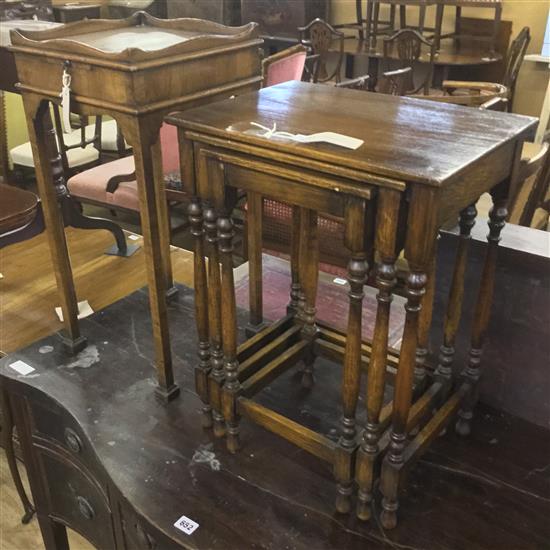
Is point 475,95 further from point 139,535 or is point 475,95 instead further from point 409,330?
point 139,535

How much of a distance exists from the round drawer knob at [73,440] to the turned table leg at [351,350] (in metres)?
0.50

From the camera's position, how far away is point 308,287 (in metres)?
1.17

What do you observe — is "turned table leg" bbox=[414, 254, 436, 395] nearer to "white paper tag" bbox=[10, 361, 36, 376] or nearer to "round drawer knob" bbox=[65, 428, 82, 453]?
"round drawer knob" bbox=[65, 428, 82, 453]

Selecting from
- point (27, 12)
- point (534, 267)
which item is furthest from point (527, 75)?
point (534, 267)

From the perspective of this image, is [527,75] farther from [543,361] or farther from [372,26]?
[543,361]

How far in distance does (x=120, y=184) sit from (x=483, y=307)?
1.90 m

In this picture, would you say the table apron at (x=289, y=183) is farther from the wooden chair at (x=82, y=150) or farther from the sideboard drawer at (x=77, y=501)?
the wooden chair at (x=82, y=150)

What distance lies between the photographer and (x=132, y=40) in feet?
3.52

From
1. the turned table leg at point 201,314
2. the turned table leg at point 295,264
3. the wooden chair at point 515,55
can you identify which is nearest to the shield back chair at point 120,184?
the turned table leg at point 295,264

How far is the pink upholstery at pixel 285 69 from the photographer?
8.15ft

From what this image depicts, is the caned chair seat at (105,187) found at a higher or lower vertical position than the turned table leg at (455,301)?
lower

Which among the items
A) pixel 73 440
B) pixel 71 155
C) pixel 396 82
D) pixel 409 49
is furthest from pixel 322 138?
pixel 409 49

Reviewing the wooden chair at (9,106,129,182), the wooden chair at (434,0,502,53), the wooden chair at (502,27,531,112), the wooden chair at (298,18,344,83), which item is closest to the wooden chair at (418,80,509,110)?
the wooden chair at (502,27,531,112)

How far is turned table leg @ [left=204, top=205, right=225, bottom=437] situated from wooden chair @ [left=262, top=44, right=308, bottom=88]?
5.39 feet
